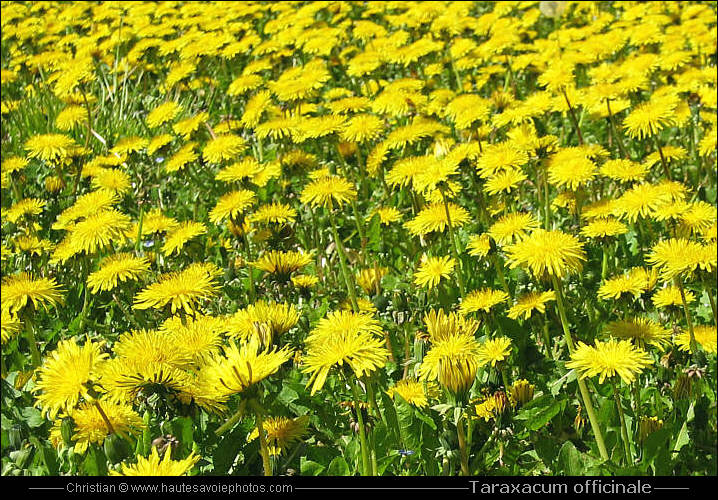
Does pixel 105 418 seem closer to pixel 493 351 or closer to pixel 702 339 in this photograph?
pixel 493 351

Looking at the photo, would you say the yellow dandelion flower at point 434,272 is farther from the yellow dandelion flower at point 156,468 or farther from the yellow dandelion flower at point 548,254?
the yellow dandelion flower at point 156,468

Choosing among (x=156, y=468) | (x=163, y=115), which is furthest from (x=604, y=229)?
(x=163, y=115)

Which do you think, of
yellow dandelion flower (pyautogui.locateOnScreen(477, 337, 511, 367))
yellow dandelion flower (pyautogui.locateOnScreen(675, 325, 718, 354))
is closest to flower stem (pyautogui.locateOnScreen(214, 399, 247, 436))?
yellow dandelion flower (pyautogui.locateOnScreen(477, 337, 511, 367))

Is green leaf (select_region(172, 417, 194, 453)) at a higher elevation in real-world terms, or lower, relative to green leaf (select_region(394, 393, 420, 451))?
higher

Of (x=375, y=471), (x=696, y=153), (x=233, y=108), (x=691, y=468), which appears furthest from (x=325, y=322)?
(x=233, y=108)

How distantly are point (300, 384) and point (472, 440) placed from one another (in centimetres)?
51

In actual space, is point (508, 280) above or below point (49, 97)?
below

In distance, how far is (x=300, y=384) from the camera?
6.98ft

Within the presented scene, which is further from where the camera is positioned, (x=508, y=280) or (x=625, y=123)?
(x=625, y=123)

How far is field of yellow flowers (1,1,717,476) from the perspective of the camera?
1.68 m

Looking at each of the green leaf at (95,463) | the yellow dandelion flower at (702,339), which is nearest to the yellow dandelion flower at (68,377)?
the green leaf at (95,463)

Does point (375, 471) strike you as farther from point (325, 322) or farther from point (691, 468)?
point (691, 468)

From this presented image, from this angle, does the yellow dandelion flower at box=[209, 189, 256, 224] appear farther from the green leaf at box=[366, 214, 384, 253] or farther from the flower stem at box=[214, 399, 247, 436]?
the flower stem at box=[214, 399, 247, 436]

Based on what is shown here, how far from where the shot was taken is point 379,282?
2.67 metres
